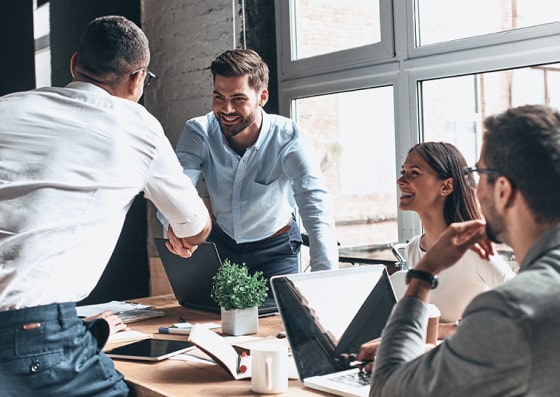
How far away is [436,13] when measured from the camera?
322 cm

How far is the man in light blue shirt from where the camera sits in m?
2.95

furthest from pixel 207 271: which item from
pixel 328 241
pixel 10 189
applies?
pixel 10 189

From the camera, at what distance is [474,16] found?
3062mm

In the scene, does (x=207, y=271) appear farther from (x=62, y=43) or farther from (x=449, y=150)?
(x=62, y=43)

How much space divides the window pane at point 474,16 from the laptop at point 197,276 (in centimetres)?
143

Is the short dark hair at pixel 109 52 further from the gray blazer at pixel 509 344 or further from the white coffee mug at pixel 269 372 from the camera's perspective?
the gray blazer at pixel 509 344

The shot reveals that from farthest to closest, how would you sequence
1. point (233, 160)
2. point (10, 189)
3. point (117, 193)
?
point (233, 160) < point (117, 193) < point (10, 189)

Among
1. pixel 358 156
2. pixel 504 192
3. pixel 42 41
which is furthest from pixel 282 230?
pixel 42 41

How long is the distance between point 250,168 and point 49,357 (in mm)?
1532

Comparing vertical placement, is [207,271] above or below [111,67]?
below

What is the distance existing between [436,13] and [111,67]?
177 cm

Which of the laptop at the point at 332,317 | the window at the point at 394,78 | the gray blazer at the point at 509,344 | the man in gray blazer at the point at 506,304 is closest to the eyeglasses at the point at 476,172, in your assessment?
the man in gray blazer at the point at 506,304

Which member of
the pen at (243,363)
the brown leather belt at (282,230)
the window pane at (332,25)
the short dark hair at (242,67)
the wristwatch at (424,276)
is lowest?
the pen at (243,363)

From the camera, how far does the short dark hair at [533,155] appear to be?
1.18 m
